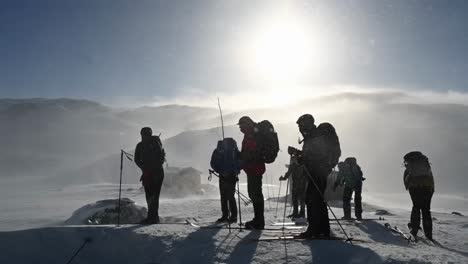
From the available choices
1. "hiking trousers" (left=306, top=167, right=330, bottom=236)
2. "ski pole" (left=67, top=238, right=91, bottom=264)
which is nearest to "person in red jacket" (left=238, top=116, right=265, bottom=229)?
"hiking trousers" (left=306, top=167, right=330, bottom=236)

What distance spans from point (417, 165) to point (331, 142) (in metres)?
4.20

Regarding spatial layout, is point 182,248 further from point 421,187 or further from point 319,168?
point 421,187

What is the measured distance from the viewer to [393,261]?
488cm

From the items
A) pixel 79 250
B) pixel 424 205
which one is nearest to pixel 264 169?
pixel 79 250

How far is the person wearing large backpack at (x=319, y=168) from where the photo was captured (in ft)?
21.2

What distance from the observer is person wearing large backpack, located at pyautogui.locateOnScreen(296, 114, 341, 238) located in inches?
255

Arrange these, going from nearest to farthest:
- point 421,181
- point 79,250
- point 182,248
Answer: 1. point 182,248
2. point 79,250
3. point 421,181

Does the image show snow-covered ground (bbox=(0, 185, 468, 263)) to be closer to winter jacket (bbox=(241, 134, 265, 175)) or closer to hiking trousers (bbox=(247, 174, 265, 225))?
hiking trousers (bbox=(247, 174, 265, 225))

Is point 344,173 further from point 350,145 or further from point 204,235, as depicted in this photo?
point 350,145

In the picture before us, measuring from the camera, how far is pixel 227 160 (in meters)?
9.12

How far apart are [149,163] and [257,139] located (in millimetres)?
2949

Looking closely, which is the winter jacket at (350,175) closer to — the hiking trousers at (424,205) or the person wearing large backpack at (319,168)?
the hiking trousers at (424,205)

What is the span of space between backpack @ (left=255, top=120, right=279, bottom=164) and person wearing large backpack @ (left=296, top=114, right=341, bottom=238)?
0.93 meters

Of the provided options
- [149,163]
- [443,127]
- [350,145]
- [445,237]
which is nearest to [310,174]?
[149,163]
